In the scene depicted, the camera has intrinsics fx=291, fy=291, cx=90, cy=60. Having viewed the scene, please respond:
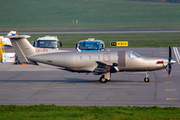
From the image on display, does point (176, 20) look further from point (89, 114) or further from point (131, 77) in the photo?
point (89, 114)

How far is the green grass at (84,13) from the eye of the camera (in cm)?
12488

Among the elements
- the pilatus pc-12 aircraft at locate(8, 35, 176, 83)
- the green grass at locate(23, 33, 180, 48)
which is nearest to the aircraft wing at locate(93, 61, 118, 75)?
the pilatus pc-12 aircraft at locate(8, 35, 176, 83)

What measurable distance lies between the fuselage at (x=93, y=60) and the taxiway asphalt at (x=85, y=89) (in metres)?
1.38

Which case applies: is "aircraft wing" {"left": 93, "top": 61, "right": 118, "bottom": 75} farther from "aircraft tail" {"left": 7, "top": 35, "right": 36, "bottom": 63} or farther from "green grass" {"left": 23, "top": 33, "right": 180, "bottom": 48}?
"green grass" {"left": 23, "top": 33, "right": 180, "bottom": 48}

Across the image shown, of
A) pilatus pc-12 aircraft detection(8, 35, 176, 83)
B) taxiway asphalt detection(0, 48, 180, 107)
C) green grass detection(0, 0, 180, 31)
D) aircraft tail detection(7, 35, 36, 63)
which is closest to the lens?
taxiway asphalt detection(0, 48, 180, 107)

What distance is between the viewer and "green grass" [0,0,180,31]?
125m

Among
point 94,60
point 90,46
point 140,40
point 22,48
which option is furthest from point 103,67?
point 140,40

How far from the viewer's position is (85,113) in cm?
1556

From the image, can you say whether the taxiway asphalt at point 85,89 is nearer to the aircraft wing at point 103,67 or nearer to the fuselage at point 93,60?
the aircraft wing at point 103,67

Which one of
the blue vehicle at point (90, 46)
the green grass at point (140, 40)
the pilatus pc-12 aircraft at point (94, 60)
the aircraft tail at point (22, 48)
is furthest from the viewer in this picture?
the green grass at point (140, 40)

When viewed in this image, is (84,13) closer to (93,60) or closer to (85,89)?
(93,60)

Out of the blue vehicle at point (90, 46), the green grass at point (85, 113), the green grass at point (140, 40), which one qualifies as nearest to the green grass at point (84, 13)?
the green grass at point (140, 40)

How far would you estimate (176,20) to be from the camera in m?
122

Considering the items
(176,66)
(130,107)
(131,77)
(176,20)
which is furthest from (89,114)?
(176,20)
